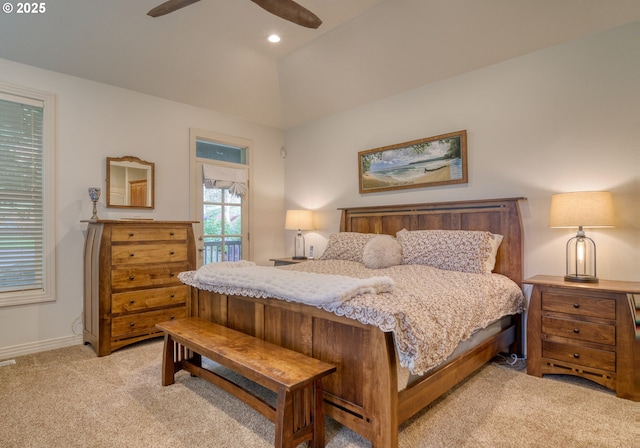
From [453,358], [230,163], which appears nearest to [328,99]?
[230,163]

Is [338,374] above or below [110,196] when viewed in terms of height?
below

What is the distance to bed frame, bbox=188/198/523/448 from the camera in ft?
5.05

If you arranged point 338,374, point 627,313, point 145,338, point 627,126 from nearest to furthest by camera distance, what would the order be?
point 338,374, point 627,313, point 627,126, point 145,338

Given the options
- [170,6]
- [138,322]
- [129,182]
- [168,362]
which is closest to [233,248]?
[129,182]

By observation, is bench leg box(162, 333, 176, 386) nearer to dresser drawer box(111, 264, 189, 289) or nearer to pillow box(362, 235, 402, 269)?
dresser drawer box(111, 264, 189, 289)

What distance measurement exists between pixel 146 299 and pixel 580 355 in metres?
3.59

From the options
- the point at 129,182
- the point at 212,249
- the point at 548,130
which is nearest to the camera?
the point at 548,130

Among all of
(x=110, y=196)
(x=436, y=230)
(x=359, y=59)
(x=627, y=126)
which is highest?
(x=359, y=59)

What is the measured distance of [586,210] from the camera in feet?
7.91

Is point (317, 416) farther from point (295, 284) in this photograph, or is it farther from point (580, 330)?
point (580, 330)

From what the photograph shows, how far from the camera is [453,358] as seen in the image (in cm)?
205

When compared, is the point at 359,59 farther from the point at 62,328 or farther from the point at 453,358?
the point at 62,328

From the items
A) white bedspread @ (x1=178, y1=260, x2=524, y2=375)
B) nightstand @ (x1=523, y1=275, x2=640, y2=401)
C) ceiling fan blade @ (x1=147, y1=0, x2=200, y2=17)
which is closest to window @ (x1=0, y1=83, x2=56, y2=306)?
white bedspread @ (x1=178, y1=260, x2=524, y2=375)

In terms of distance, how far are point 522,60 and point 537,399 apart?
2.73 meters
